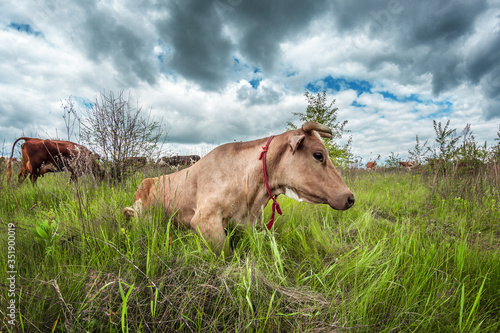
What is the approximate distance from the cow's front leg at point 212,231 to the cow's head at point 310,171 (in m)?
0.89

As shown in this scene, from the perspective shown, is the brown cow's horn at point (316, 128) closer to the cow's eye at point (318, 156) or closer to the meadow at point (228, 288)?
the cow's eye at point (318, 156)

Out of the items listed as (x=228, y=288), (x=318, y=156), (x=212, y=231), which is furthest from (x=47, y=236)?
(x=318, y=156)

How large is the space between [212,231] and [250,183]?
0.67 metres

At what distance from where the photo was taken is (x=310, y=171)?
8.32 ft

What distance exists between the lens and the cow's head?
8.10 ft

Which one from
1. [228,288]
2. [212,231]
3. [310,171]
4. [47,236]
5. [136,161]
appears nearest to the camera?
[228,288]

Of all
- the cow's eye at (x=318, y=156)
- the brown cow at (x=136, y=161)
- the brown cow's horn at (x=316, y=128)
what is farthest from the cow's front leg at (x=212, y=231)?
the brown cow at (x=136, y=161)

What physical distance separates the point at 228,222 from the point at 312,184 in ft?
3.34

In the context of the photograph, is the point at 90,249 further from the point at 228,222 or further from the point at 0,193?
the point at 0,193

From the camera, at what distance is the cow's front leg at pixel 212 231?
2.34 metres

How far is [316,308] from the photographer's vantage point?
1.57 metres

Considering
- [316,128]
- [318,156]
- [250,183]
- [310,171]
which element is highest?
[316,128]

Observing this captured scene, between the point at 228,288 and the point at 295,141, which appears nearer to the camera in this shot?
the point at 228,288

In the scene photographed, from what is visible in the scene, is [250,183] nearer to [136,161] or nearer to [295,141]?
[295,141]
